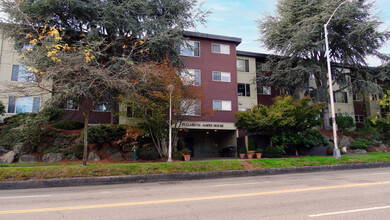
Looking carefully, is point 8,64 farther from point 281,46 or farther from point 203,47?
point 281,46

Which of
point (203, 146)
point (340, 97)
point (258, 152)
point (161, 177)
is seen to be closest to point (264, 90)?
point (203, 146)

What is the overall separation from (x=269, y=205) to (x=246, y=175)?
292 inches

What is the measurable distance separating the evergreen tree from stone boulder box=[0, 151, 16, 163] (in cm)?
2272

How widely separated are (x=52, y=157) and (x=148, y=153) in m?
6.55

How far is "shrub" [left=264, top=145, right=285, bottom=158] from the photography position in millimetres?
19484

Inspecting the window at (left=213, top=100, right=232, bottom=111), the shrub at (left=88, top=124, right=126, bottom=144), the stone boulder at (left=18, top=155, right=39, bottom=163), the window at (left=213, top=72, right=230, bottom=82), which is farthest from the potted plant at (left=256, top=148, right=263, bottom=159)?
the stone boulder at (left=18, top=155, right=39, bottom=163)

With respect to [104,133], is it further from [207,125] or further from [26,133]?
[207,125]

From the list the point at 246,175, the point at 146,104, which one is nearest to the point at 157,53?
the point at 146,104

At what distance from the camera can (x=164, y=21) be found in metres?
20.7

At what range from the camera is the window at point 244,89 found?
1114 inches

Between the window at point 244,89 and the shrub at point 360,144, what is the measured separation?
37.4 feet

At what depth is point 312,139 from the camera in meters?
21.4

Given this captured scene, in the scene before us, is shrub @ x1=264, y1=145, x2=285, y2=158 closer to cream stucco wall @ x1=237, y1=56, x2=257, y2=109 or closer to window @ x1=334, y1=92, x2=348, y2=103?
cream stucco wall @ x1=237, y1=56, x2=257, y2=109

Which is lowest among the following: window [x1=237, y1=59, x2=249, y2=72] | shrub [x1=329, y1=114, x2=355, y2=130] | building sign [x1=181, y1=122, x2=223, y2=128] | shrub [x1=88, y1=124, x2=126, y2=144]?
shrub [x1=88, y1=124, x2=126, y2=144]
